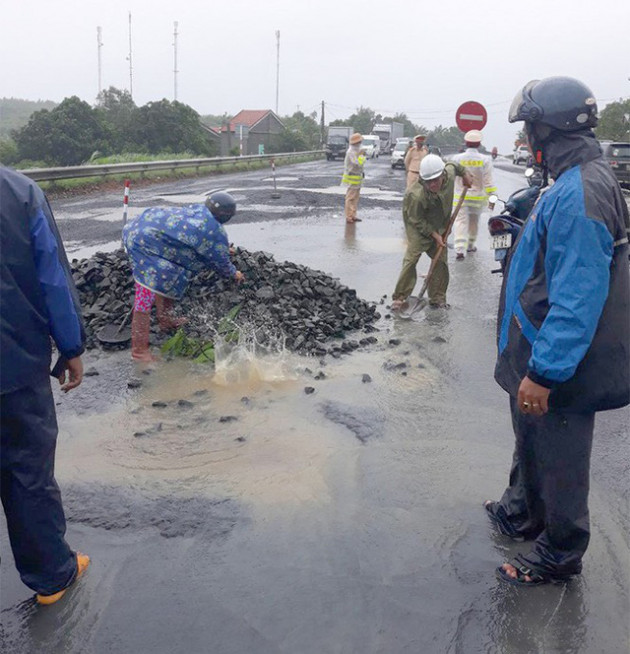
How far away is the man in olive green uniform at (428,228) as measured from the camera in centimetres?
748

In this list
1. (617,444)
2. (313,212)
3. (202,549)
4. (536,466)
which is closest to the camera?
(536,466)

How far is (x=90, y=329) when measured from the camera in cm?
652

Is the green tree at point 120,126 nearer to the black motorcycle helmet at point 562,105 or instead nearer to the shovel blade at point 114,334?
the shovel blade at point 114,334

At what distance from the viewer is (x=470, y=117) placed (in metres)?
11.9

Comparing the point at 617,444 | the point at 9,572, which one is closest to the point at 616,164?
the point at 617,444

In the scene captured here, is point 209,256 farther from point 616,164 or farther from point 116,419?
A: point 616,164

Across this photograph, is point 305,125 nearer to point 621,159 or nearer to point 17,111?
point 17,111

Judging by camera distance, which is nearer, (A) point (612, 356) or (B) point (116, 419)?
(A) point (612, 356)

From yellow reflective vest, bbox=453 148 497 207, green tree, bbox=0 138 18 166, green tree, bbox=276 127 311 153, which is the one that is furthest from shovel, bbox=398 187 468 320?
green tree, bbox=276 127 311 153

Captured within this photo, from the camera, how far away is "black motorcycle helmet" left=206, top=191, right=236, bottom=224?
18.7ft

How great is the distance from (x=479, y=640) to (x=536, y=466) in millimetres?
780

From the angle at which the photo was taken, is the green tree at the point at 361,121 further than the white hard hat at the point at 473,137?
Yes

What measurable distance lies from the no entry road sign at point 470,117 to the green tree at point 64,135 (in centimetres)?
2405

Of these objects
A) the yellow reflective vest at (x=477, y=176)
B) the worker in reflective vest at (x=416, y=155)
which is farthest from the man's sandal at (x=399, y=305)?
the worker in reflective vest at (x=416, y=155)
